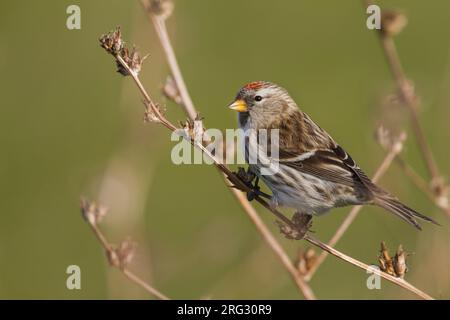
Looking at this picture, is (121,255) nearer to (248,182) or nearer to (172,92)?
(248,182)

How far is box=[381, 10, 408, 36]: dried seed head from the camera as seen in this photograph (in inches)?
128

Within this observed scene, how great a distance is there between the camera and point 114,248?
3.21 metres

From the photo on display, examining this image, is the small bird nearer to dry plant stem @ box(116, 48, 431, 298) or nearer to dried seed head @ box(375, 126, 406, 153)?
dried seed head @ box(375, 126, 406, 153)

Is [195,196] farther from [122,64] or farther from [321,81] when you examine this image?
[122,64]

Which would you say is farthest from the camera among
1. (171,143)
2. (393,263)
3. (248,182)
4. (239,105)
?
(171,143)

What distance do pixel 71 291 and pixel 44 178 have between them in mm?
1862

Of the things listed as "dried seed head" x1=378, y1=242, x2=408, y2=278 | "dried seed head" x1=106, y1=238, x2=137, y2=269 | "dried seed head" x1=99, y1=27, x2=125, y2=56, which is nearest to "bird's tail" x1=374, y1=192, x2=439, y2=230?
"dried seed head" x1=378, y1=242, x2=408, y2=278

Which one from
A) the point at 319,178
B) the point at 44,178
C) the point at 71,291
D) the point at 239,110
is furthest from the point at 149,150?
the point at 44,178

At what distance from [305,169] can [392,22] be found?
0.79 m

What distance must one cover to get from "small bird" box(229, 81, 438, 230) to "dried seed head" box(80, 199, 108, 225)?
2.27 feet

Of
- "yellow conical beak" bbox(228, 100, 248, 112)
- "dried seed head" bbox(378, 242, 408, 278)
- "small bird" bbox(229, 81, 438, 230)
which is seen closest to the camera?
"dried seed head" bbox(378, 242, 408, 278)

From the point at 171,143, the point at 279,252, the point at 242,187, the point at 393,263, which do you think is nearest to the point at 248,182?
the point at 242,187

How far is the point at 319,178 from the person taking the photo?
12.2 ft

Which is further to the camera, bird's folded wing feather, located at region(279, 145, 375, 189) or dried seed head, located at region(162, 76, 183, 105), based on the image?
bird's folded wing feather, located at region(279, 145, 375, 189)
